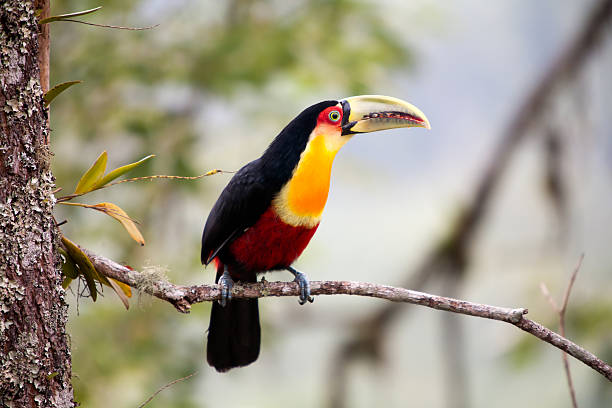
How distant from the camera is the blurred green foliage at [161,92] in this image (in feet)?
13.4

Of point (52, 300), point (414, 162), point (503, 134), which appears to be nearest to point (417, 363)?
point (414, 162)

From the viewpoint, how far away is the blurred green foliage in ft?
13.4

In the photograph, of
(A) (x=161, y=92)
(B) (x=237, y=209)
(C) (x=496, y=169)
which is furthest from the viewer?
(A) (x=161, y=92)

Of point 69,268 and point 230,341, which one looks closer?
point 69,268

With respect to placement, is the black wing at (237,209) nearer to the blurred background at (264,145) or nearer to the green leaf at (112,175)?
the green leaf at (112,175)

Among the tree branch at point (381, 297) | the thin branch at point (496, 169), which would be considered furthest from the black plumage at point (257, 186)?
the thin branch at point (496, 169)

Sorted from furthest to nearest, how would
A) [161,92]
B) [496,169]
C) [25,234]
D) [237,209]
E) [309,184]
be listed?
[161,92], [496,169], [237,209], [309,184], [25,234]

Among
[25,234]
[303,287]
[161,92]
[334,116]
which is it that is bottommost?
[25,234]

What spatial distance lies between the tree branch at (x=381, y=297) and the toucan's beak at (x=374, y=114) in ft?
1.77

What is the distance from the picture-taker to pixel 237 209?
1.95m

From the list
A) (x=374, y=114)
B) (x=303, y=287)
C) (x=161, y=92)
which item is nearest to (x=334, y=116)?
(x=374, y=114)

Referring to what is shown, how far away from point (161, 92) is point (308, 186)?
3139mm

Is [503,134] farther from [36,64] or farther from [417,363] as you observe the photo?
[417,363]

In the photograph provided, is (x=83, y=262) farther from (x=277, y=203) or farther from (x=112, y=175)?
(x=277, y=203)
